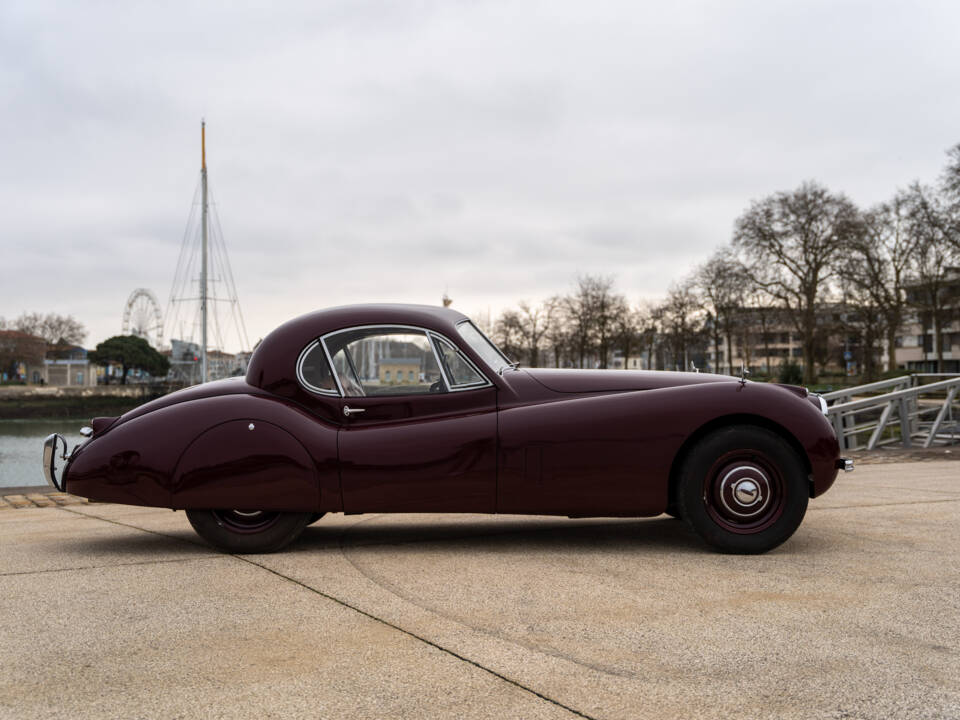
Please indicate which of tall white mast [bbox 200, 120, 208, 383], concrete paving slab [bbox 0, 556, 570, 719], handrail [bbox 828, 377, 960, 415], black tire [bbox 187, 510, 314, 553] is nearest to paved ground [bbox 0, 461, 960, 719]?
concrete paving slab [bbox 0, 556, 570, 719]

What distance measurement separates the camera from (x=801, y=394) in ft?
15.0

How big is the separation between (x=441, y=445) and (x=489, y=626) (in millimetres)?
1448

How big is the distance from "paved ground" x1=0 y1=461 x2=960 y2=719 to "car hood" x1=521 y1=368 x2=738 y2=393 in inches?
35.5

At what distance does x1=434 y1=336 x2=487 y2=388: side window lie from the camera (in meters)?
4.55

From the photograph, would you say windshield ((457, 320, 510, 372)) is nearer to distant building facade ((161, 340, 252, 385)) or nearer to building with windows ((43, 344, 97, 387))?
distant building facade ((161, 340, 252, 385))

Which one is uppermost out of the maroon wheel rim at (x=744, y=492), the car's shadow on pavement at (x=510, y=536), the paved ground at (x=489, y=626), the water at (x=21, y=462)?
the maroon wheel rim at (x=744, y=492)

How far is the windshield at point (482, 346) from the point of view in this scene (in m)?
4.70

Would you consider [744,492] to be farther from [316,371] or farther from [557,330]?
[557,330]

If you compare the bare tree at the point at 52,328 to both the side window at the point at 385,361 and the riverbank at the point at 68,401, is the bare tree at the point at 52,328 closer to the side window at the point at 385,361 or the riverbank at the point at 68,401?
the riverbank at the point at 68,401

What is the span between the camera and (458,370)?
4.57 m

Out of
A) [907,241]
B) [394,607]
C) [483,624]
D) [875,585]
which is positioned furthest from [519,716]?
[907,241]

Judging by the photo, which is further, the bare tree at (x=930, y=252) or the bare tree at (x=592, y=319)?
the bare tree at (x=592, y=319)

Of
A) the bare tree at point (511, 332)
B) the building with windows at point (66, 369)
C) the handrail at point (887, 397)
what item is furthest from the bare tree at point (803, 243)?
the building with windows at point (66, 369)

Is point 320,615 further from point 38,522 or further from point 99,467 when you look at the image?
point 38,522
